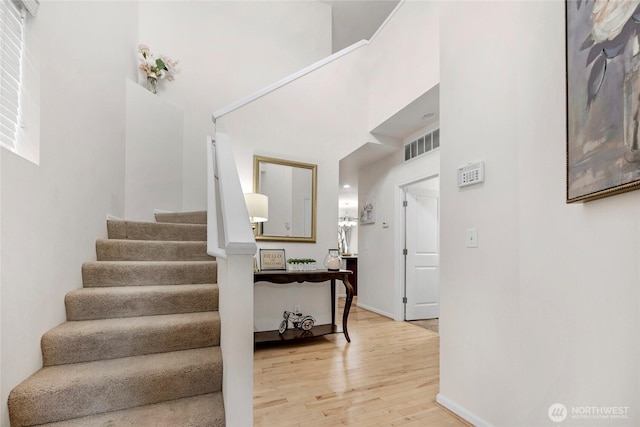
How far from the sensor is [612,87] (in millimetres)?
1112

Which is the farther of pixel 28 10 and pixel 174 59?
pixel 174 59

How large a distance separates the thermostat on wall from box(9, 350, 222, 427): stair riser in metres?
1.79

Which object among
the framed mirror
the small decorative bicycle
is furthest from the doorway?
the small decorative bicycle

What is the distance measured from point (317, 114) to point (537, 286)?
306cm

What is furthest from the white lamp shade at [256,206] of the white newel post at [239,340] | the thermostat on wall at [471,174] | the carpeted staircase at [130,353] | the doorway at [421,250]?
the doorway at [421,250]

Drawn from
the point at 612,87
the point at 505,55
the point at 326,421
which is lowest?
the point at 326,421

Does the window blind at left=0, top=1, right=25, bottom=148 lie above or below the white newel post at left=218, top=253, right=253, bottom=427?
above

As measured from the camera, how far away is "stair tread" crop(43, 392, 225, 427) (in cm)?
141

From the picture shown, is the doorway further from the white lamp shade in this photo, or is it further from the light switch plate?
the light switch plate

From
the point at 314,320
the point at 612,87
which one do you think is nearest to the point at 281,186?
the point at 314,320

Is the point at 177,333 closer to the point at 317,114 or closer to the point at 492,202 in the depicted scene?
the point at 492,202

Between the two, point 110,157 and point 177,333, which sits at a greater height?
point 110,157
